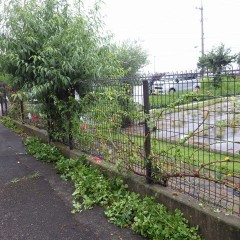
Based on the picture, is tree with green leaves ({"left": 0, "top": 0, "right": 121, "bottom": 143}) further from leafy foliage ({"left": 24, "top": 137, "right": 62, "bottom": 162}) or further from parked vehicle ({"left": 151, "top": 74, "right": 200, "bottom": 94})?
parked vehicle ({"left": 151, "top": 74, "right": 200, "bottom": 94})

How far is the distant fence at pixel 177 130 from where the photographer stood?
263 centimetres

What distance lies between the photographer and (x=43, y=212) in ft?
11.4

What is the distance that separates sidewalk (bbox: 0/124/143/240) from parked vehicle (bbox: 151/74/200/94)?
1628mm

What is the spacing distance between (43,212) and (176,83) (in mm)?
2260

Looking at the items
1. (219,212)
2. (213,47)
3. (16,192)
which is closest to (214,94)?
(219,212)

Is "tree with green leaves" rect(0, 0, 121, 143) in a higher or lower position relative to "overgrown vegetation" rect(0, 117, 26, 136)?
higher

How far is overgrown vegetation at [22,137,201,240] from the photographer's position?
275 centimetres

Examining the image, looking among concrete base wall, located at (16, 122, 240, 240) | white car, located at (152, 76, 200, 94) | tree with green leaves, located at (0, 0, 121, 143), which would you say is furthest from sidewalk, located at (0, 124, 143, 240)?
white car, located at (152, 76, 200, 94)

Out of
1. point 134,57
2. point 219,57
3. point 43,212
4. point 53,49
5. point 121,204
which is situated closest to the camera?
point 121,204

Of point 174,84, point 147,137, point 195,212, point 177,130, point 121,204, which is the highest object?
point 174,84

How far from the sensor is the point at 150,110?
11.1 feet

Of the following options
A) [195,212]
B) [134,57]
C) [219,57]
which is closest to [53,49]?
[195,212]

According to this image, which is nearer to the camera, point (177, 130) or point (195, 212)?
point (195, 212)

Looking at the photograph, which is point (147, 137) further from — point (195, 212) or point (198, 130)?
point (195, 212)
